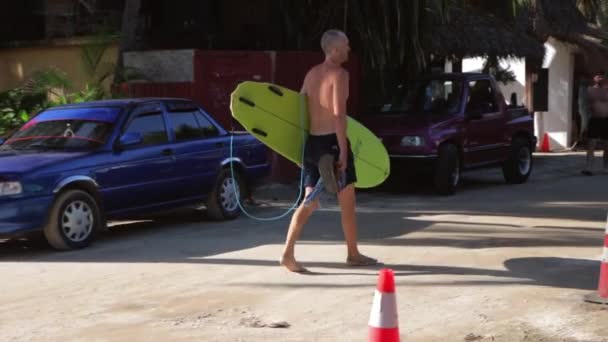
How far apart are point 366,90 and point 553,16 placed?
6549 millimetres

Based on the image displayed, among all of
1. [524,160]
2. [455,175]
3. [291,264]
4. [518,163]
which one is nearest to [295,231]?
[291,264]

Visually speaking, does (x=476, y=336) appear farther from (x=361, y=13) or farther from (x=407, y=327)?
(x=361, y=13)

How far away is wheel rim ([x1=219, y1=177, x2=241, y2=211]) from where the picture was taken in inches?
470

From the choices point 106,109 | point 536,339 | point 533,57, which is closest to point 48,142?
point 106,109

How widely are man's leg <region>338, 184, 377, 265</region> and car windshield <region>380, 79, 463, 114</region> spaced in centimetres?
683

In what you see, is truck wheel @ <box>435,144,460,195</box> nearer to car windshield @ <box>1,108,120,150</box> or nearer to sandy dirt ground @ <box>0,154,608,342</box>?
sandy dirt ground @ <box>0,154,608,342</box>

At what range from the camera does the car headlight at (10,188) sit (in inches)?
371

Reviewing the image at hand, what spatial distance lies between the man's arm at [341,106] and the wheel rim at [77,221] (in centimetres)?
309

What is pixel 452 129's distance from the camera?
48.8ft

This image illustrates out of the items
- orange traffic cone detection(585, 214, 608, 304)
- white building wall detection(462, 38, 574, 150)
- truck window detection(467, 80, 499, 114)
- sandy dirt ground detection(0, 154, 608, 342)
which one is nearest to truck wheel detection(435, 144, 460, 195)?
truck window detection(467, 80, 499, 114)

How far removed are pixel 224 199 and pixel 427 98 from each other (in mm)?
4871

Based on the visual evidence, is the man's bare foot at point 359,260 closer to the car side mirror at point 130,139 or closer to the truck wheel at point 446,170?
the car side mirror at point 130,139

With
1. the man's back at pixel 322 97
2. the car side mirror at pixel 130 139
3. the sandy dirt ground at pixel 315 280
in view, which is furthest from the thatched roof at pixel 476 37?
the man's back at pixel 322 97

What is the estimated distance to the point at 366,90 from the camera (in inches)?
740
